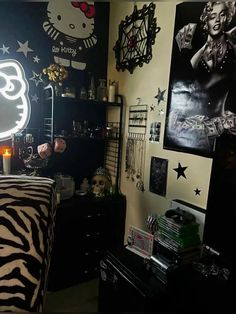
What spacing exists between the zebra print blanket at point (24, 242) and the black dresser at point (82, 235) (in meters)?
1.10

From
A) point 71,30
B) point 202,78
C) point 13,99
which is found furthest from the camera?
point 71,30

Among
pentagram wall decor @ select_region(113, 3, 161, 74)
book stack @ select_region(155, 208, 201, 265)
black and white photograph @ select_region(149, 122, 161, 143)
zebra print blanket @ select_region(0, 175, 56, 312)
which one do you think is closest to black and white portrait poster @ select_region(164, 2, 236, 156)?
black and white photograph @ select_region(149, 122, 161, 143)

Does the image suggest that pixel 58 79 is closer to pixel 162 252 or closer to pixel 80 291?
pixel 162 252

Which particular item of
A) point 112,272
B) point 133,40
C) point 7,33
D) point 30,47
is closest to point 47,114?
point 30,47

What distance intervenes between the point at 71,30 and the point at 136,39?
621 mm

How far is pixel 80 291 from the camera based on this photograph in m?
2.06

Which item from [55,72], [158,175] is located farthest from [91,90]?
[158,175]

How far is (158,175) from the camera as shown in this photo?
1908 mm

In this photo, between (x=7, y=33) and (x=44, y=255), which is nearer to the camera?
(x=44, y=255)

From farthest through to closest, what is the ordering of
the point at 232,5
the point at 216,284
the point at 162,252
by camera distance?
the point at 162,252, the point at 232,5, the point at 216,284

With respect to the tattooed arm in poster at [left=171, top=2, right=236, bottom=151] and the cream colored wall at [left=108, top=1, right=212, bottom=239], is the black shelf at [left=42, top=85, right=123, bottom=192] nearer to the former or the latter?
the cream colored wall at [left=108, top=1, right=212, bottom=239]

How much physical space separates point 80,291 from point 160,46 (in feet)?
6.84

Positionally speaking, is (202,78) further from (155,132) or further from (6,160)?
(6,160)

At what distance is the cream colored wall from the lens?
5.39 ft
